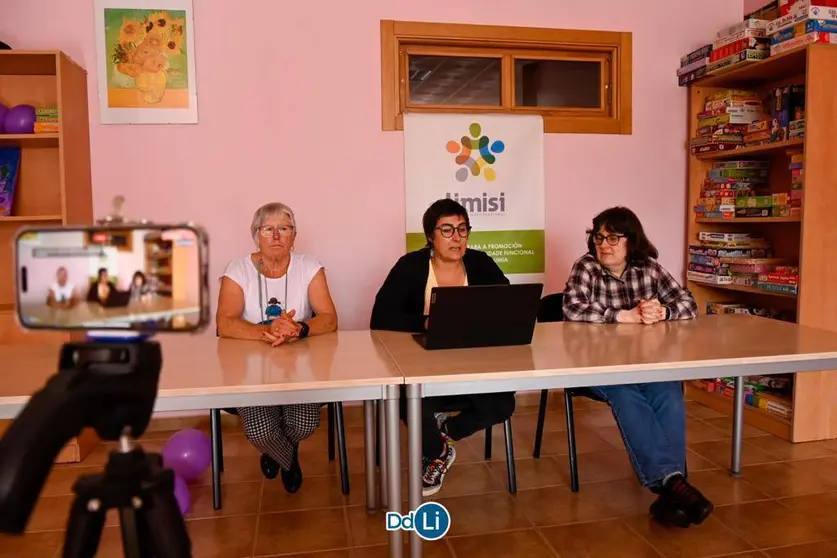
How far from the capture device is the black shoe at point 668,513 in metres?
2.22

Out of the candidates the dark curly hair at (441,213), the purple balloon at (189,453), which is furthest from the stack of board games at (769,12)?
the purple balloon at (189,453)

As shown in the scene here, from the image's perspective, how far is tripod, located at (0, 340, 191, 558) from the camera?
0.65m

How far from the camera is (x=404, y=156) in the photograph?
3.61 meters

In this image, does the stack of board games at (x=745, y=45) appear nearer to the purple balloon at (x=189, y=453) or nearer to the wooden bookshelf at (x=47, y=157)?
the purple balloon at (x=189, y=453)

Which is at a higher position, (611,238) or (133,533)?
(611,238)

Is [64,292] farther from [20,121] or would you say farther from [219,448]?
[20,121]

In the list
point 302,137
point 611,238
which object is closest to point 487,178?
point 302,137

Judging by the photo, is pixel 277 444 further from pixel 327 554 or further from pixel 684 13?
pixel 684 13

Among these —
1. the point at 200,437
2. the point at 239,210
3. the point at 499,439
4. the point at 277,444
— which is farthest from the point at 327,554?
the point at 239,210

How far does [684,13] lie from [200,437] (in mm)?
3571

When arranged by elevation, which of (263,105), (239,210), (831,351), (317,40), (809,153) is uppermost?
(317,40)

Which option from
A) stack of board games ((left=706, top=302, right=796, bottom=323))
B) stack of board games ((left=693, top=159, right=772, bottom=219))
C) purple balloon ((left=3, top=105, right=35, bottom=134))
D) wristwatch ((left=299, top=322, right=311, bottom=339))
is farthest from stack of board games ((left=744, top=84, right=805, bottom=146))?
purple balloon ((left=3, top=105, right=35, bottom=134))

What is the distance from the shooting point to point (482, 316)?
6.69 ft

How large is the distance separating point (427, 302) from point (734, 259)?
76.6 inches
